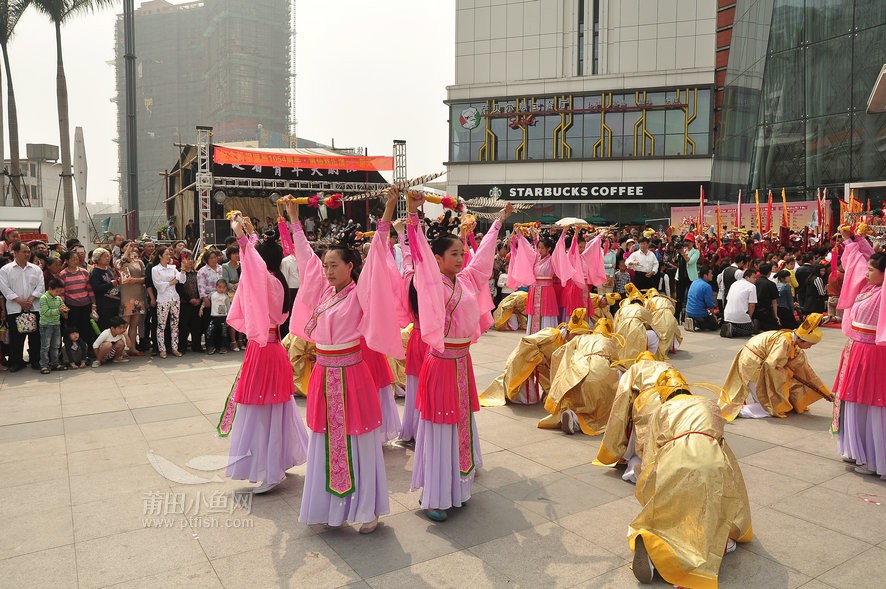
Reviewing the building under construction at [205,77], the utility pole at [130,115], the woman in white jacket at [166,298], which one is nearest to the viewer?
the woman in white jacket at [166,298]

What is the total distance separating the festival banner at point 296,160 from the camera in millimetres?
19094

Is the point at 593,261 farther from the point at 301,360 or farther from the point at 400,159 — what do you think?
the point at 400,159

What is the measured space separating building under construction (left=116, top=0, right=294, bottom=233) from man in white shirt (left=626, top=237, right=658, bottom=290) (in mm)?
36865

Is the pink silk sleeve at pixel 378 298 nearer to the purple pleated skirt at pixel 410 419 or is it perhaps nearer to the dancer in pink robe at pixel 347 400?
the dancer in pink robe at pixel 347 400

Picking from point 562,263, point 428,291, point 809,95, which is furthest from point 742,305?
point 809,95

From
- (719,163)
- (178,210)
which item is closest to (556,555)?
(178,210)

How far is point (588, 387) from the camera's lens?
5777 millimetres

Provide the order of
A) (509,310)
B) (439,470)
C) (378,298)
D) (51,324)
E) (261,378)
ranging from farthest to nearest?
(509,310) → (51,324) → (261,378) → (439,470) → (378,298)

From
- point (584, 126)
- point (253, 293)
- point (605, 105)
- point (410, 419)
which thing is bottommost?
point (410, 419)

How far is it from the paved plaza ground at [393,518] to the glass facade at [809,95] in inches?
716

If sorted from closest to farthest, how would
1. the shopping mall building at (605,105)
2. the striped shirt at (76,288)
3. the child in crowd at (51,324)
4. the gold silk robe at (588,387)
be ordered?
the gold silk robe at (588,387), the child in crowd at (51,324), the striped shirt at (76,288), the shopping mall building at (605,105)

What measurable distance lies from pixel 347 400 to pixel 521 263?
4675 mm

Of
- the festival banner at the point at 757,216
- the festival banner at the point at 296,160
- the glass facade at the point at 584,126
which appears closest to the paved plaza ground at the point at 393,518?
the festival banner at the point at 757,216

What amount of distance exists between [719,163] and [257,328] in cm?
3103
